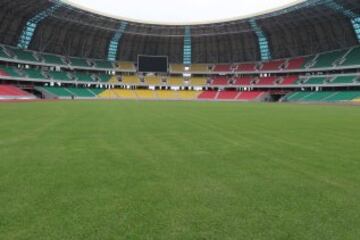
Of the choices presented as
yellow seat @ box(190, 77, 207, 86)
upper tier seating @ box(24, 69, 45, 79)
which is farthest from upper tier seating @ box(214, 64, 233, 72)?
upper tier seating @ box(24, 69, 45, 79)

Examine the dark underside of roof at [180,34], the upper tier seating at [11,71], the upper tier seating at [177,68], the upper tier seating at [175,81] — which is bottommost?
the upper tier seating at [175,81]

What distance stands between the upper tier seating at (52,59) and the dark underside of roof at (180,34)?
145 centimetres

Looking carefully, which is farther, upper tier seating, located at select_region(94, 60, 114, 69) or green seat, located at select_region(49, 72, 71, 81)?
upper tier seating, located at select_region(94, 60, 114, 69)

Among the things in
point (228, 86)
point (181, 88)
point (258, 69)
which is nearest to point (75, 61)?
point (181, 88)

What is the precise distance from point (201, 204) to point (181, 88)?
308 ft

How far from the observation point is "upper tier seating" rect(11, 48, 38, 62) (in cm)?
7753

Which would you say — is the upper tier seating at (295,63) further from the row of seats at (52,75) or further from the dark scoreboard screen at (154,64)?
the row of seats at (52,75)

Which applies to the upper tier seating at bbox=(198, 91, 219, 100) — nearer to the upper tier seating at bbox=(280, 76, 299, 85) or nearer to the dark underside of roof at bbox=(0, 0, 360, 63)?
the dark underside of roof at bbox=(0, 0, 360, 63)

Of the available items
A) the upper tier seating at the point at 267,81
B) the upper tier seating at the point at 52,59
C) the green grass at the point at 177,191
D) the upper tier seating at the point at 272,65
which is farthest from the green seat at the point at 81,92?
the green grass at the point at 177,191

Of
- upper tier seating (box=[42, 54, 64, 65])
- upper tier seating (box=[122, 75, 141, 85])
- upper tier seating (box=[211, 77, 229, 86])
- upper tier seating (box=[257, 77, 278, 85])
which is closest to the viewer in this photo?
upper tier seating (box=[42, 54, 64, 65])

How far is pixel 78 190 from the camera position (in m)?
5.59

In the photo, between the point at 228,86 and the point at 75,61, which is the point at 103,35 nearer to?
the point at 75,61

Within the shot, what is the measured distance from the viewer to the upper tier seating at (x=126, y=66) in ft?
323

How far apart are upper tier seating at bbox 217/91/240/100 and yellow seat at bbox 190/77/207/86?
10.1 metres
